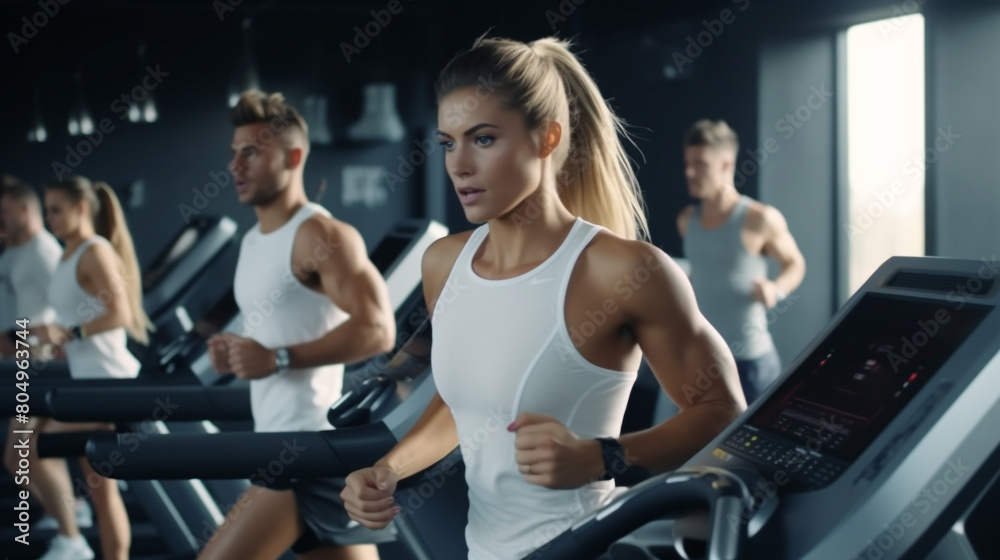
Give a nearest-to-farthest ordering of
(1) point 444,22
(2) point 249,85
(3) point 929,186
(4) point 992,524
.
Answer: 1. (4) point 992,524
2. (3) point 929,186
3. (2) point 249,85
4. (1) point 444,22

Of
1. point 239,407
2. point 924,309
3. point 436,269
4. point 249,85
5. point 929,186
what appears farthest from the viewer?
point 249,85

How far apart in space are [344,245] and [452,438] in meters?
0.99

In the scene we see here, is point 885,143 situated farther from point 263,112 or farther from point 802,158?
point 263,112

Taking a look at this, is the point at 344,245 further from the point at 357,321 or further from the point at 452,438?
the point at 452,438

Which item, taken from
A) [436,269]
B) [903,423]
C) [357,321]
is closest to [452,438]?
[436,269]

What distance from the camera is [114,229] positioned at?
404 centimetres

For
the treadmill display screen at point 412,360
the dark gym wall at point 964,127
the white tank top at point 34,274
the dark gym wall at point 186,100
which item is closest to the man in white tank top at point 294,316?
the treadmill display screen at point 412,360

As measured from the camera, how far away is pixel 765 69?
16.7 feet

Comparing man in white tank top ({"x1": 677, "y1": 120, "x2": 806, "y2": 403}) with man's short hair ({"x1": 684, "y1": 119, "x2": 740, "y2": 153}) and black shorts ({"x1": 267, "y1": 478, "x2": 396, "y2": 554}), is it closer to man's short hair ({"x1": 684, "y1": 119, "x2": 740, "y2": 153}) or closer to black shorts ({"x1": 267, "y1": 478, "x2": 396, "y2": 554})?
man's short hair ({"x1": 684, "y1": 119, "x2": 740, "y2": 153})

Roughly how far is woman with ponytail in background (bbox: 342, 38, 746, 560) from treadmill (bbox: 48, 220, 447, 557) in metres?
0.69

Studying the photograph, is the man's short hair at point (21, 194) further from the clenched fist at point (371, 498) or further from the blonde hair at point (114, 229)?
the clenched fist at point (371, 498)

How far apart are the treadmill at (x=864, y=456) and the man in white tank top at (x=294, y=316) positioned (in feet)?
3.78

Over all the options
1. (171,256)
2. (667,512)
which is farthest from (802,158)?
(667,512)

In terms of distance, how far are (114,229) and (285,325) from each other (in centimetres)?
186
